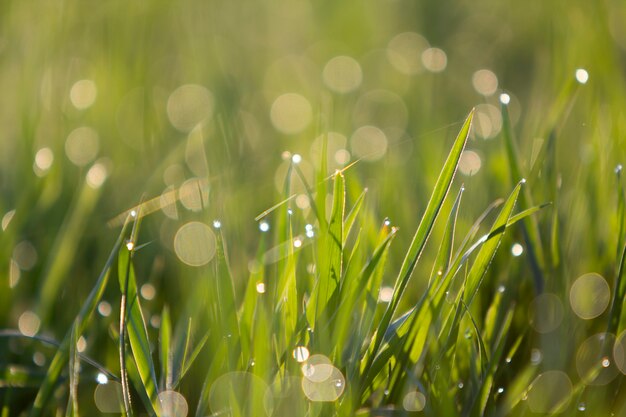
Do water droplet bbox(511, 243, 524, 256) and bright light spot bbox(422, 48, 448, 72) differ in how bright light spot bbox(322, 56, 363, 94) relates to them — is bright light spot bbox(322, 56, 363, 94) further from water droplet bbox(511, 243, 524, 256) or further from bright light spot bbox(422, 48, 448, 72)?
water droplet bbox(511, 243, 524, 256)

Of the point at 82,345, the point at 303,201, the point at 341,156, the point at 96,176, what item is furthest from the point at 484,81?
the point at 82,345

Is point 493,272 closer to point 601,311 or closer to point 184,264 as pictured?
point 601,311

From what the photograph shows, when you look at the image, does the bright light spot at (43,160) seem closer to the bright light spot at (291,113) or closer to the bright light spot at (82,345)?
the bright light spot at (82,345)

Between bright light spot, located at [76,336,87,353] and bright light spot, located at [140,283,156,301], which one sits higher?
bright light spot, located at [140,283,156,301]

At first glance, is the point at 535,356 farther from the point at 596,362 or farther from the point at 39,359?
the point at 39,359

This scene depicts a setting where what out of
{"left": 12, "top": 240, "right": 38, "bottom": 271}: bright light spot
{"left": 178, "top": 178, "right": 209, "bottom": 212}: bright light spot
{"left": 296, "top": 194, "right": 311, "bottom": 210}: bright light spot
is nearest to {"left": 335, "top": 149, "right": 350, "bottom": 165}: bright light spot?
{"left": 296, "top": 194, "right": 311, "bottom": 210}: bright light spot

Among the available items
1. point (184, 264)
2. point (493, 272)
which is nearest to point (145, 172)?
point (184, 264)

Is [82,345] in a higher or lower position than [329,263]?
lower
